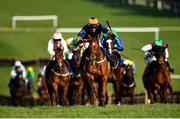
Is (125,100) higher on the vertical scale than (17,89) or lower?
lower

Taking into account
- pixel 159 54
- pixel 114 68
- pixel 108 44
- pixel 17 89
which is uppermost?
pixel 108 44

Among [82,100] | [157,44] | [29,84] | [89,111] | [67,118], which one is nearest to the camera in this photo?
[67,118]

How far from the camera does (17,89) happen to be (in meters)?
30.3

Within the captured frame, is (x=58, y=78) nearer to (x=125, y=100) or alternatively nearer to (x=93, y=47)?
(x=93, y=47)

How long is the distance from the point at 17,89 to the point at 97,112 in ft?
47.4

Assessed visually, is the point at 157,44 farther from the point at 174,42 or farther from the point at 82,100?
the point at 174,42

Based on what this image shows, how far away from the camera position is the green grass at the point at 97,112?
15461mm

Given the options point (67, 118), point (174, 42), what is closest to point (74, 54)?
point (67, 118)

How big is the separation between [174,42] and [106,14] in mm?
13538

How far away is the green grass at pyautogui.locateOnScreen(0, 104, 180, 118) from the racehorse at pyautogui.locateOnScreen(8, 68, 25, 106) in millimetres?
13153

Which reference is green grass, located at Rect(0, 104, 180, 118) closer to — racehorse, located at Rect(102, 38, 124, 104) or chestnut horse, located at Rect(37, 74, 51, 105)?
racehorse, located at Rect(102, 38, 124, 104)

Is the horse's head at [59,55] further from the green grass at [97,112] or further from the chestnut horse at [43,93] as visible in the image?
the chestnut horse at [43,93]

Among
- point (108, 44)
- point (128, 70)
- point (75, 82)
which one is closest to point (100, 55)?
point (108, 44)

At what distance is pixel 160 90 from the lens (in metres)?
22.4
